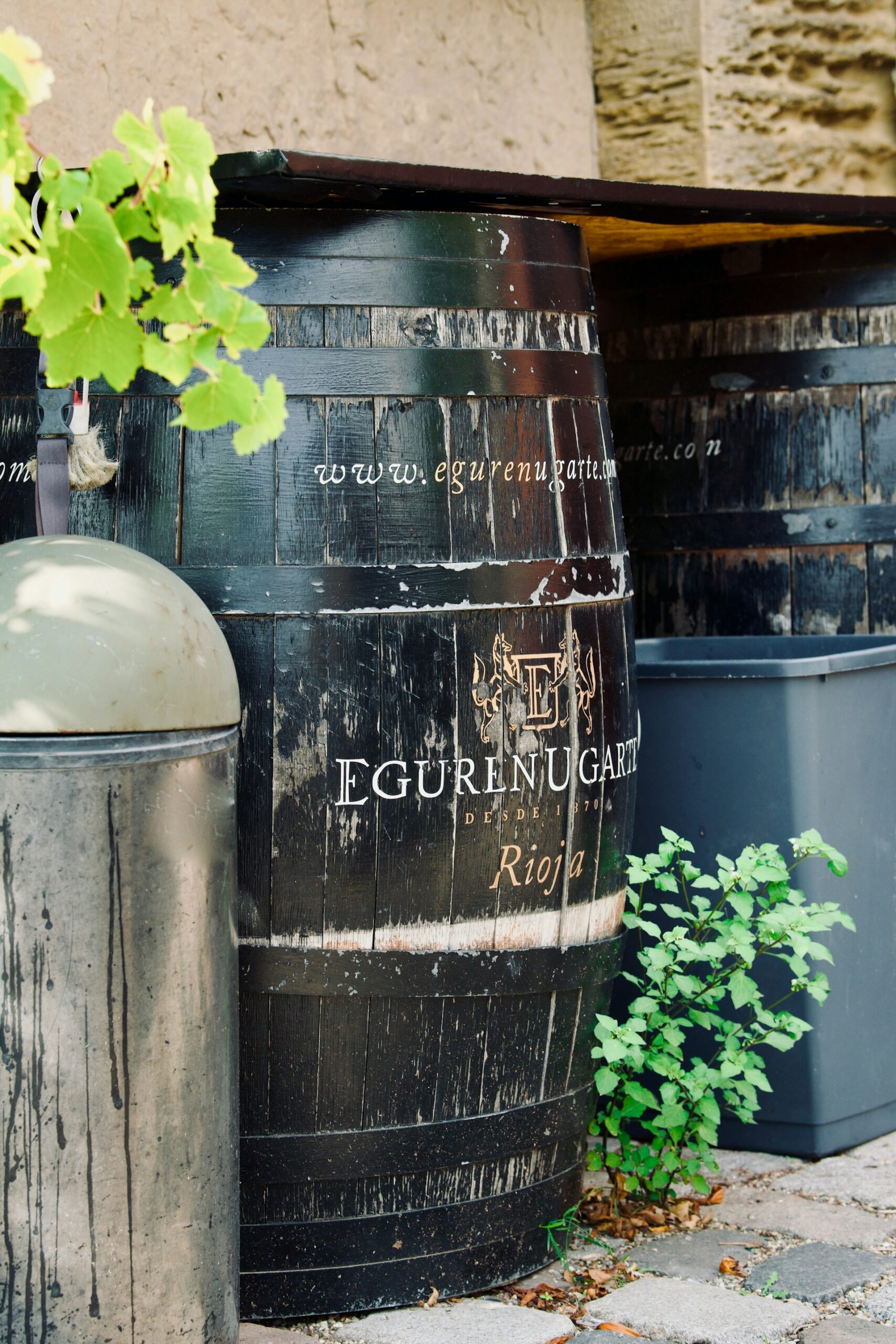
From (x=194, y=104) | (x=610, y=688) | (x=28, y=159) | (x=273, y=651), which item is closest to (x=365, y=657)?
(x=273, y=651)

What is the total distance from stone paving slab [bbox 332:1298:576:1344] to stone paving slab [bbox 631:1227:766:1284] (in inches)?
9.9

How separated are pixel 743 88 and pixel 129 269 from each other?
12.8 feet

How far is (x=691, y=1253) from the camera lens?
251cm

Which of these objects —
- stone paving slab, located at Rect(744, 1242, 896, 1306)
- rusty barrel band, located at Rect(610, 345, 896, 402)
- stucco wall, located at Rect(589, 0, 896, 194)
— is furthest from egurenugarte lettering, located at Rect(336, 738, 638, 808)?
stucco wall, located at Rect(589, 0, 896, 194)

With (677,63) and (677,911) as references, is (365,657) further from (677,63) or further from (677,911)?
(677,63)

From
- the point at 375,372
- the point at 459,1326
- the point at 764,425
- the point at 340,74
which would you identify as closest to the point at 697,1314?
the point at 459,1326

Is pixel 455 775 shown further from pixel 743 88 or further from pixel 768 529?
pixel 743 88

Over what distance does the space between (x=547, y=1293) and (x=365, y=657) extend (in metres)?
1.08

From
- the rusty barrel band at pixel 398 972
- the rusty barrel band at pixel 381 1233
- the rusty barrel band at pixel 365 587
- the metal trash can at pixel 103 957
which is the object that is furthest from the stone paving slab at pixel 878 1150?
the metal trash can at pixel 103 957

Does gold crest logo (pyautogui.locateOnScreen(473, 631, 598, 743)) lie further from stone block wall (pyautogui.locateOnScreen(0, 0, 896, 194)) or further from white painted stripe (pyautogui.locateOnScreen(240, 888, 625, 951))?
stone block wall (pyautogui.locateOnScreen(0, 0, 896, 194))

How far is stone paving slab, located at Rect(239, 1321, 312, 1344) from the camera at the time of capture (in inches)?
86.4

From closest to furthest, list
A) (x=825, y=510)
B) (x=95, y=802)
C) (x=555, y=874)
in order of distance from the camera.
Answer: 1. (x=95, y=802)
2. (x=555, y=874)
3. (x=825, y=510)

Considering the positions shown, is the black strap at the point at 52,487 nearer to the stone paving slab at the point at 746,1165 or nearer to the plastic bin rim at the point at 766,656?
the plastic bin rim at the point at 766,656

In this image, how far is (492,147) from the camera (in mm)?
4418
